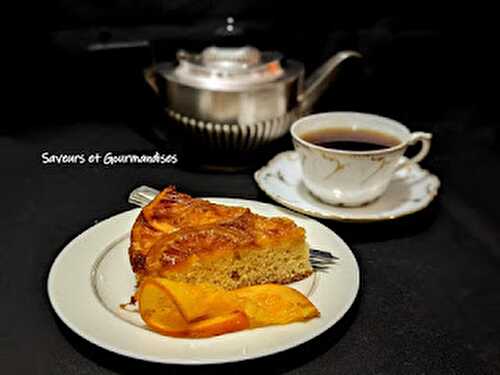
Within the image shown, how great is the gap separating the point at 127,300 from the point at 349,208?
1.05 feet

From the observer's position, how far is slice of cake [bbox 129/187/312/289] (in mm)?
665

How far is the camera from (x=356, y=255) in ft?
2.60

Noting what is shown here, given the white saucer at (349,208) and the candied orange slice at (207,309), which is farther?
the white saucer at (349,208)

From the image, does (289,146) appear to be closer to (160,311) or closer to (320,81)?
(320,81)

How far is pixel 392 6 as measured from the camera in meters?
1.22

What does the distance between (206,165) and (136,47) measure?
0.22 meters

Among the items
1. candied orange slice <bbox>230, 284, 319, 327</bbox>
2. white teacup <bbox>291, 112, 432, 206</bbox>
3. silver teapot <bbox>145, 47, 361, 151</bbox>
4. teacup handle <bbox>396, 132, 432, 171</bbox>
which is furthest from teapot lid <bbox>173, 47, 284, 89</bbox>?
candied orange slice <bbox>230, 284, 319, 327</bbox>

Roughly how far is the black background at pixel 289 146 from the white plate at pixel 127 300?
0.02m

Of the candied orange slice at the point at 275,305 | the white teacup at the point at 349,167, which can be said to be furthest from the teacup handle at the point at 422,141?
the candied orange slice at the point at 275,305

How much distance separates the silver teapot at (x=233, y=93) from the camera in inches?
36.7

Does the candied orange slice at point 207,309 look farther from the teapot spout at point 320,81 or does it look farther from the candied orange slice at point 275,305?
the teapot spout at point 320,81

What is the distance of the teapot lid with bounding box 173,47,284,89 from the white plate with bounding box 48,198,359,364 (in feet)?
0.73

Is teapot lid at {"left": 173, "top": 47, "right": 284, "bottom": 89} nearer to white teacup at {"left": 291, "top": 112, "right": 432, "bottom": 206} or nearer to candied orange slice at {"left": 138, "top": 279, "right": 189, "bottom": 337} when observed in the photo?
white teacup at {"left": 291, "top": 112, "right": 432, "bottom": 206}

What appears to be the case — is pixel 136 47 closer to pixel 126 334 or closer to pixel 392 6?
pixel 392 6
